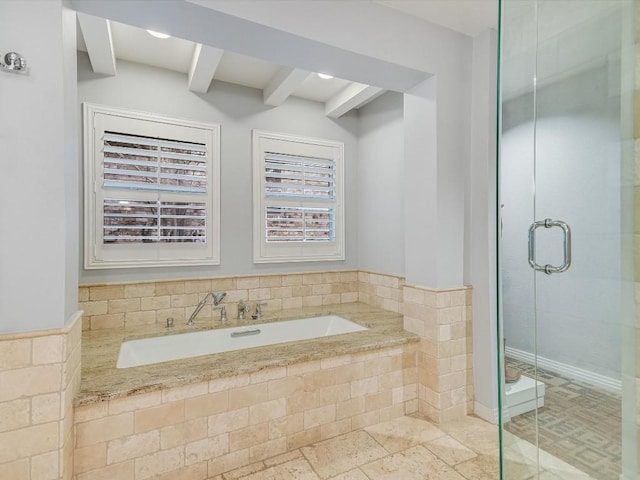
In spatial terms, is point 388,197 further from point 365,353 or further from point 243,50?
point 243,50

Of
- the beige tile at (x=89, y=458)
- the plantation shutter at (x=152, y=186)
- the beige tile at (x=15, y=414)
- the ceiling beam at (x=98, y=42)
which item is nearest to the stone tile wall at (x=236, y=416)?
the beige tile at (x=89, y=458)

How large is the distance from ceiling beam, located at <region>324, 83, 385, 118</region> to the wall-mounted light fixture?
2.37 m

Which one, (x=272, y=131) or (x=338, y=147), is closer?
(x=272, y=131)

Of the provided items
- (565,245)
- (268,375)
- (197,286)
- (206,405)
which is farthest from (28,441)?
(565,245)

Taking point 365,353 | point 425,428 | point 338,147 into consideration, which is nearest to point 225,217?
point 338,147

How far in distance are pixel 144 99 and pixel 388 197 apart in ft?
7.65

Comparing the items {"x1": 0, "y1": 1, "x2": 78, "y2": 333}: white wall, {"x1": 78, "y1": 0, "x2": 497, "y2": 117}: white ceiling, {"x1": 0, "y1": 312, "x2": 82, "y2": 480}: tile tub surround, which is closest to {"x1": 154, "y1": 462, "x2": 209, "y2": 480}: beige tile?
{"x1": 0, "y1": 312, "x2": 82, "y2": 480}: tile tub surround

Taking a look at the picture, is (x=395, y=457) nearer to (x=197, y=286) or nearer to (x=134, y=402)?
(x=134, y=402)

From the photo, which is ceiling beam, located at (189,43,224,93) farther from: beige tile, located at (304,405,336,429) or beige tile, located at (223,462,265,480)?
beige tile, located at (223,462,265,480)

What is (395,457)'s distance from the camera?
78.8 inches

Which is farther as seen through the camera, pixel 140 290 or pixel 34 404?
pixel 140 290

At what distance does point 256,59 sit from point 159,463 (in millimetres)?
2800

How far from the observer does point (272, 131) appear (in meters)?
3.40

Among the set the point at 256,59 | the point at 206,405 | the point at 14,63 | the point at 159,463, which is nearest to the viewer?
the point at 14,63
